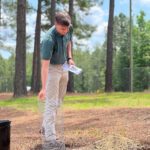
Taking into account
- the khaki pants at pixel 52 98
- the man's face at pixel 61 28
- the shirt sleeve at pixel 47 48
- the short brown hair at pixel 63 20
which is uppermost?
the short brown hair at pixel 63 20

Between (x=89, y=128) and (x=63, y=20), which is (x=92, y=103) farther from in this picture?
(x=63, y=20)

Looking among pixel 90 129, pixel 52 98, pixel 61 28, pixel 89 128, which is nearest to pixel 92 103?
pixel 89 128

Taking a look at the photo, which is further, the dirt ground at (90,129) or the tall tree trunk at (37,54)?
the tall tree trunk at (37,54)

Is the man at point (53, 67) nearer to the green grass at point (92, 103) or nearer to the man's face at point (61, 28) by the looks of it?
the man's face at point (61, 28)

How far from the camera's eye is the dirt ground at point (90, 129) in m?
3.92

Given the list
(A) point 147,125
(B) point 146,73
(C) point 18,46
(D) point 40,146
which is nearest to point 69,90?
(C) point 18,46

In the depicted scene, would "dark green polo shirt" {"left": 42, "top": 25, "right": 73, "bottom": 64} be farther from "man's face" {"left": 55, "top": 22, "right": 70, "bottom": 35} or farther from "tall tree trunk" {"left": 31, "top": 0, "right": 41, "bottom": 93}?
"tall tree trunk" {"left": 31, "top": 0, "right": 41, "bottom": 93}

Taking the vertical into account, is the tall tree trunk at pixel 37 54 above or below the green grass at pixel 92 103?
above


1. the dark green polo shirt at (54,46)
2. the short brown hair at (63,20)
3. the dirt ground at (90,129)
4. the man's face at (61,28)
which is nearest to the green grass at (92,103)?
the dirt ground at (90,129)

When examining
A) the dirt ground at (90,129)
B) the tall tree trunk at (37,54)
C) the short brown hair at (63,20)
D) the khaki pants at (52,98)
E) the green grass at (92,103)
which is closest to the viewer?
the short brown hair at (63,20)

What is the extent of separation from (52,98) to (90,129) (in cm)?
168

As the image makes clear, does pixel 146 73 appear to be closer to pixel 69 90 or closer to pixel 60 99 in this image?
pixel 69 90

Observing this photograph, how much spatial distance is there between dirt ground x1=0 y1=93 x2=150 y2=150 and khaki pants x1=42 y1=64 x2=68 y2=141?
20.4 inches

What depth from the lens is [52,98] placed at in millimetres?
A: 3475
